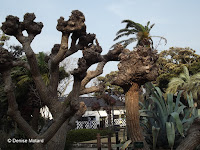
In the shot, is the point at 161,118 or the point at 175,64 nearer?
the point at 161,118

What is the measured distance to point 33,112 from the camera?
43.4 feet

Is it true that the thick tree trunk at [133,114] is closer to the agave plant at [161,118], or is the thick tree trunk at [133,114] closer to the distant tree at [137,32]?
the agave plant at [161,118]

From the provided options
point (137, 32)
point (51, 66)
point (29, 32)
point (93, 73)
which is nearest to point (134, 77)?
point (93, 73)

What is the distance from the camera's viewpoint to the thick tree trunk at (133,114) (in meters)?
5.71

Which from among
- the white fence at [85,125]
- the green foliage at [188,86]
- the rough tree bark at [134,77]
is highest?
the green foliage at [188,86]

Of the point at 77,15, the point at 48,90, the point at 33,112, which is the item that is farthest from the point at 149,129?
the point at 33,112

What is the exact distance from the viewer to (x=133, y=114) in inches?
224

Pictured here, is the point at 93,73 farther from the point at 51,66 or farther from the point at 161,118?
the point at 161,118

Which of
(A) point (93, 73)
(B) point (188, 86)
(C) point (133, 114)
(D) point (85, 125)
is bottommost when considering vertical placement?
(D) point (85, 125)

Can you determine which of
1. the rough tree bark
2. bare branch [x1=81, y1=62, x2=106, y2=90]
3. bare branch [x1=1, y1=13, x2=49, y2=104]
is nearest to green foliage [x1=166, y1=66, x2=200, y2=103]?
bare branch [x1=81, y1=62, x2=106, y2=90]

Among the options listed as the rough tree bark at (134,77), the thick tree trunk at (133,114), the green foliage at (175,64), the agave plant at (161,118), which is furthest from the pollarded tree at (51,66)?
the green foliage at (175,64)

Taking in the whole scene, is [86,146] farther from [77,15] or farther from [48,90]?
[77,15]

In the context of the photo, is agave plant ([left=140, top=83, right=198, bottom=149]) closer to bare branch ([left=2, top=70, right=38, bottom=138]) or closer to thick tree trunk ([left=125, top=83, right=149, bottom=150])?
thick tree trunk ([left=125, top=83, right=149, bottom=150])

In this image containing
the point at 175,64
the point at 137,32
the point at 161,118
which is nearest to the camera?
the point at 161,118
